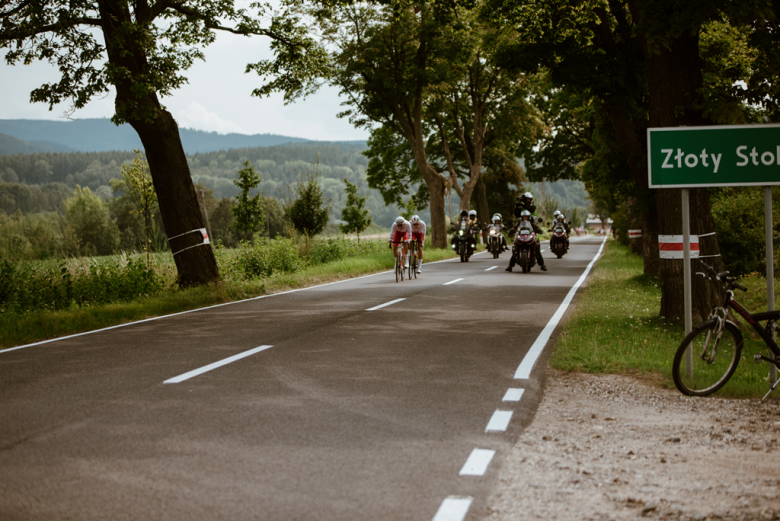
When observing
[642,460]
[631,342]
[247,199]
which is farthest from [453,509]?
[247,199]

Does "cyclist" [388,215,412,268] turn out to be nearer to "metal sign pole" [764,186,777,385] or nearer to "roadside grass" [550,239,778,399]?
"roadside grass" [550,239,778,399]

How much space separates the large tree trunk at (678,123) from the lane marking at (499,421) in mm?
4895

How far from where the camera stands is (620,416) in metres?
5.59

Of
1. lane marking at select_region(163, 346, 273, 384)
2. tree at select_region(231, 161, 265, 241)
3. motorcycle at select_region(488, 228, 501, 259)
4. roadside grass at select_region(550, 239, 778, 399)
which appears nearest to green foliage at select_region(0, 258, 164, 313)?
lane marking at select_region(163, 346, 273, 384)

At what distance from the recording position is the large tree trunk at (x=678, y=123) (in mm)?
9242

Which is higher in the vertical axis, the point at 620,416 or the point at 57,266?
the point at 57,266

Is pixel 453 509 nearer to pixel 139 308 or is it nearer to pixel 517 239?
pixel 139 308

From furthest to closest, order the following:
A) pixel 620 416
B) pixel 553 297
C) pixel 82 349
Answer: pixel 553 297 < pixel 82 349 < pixel 620 416

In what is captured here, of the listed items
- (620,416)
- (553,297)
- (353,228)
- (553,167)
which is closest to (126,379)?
(620,416)

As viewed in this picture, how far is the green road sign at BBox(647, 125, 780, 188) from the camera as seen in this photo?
21.9 ft

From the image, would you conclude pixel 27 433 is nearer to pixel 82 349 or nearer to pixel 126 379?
pixel 126 379

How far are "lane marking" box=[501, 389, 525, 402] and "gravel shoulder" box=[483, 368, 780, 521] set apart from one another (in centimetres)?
22

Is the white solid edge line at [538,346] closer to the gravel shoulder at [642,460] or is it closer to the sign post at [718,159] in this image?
the gravel shoulder at [642,460]

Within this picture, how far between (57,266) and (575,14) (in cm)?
1189
